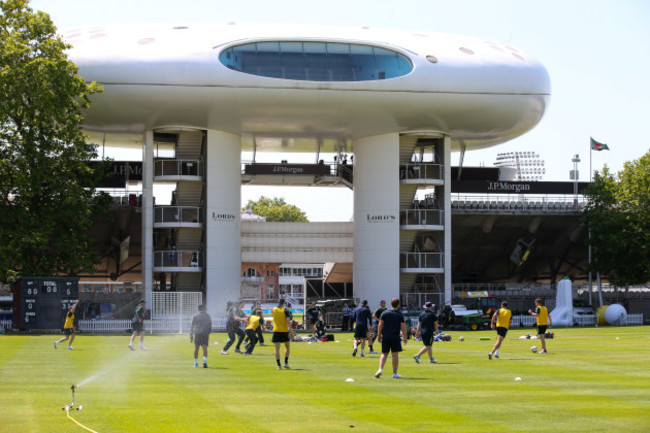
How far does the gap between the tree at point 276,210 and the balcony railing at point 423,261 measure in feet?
275

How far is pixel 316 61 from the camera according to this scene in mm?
57594

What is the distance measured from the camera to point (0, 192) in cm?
5334

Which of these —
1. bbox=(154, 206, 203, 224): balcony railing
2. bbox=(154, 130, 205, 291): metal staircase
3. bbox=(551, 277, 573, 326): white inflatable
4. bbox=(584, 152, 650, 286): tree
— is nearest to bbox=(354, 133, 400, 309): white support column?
bbox=(551, 277, 573, 326): white inflatable

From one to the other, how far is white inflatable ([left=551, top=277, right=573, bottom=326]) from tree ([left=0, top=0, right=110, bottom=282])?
90.5 ft

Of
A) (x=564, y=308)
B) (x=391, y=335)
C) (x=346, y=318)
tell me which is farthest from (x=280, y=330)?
(x=564, y=308)

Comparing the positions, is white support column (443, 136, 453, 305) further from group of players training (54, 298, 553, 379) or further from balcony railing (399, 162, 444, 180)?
group of players training (54, 298, 553, 379)

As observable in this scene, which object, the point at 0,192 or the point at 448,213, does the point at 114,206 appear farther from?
the point at 448,213

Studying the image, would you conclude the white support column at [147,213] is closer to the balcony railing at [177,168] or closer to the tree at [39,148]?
the balcony railing at [177,168]

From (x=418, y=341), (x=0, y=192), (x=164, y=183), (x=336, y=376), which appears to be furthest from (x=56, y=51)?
(x=336, y=376)

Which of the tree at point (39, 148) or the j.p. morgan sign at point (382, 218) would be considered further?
the j.p. morgan sign at point (382, 218)

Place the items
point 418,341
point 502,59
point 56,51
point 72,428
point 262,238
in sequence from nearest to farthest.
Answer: point 72,428 → point 418,341 → point 56,51 → point 502,59 → point 262,238

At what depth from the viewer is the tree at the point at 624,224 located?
65.0 meters

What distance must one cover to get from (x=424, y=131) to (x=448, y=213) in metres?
5.55

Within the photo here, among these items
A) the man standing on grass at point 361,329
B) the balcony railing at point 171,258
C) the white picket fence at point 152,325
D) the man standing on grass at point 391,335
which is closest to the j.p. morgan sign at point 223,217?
the balcony railing at point 171,258
